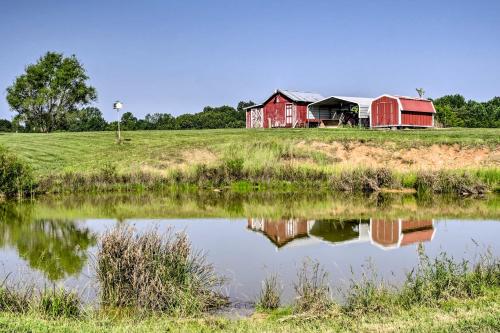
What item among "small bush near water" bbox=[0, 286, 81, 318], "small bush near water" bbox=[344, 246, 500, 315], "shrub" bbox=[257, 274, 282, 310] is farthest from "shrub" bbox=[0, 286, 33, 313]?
"small bush near water" bbox=[344, 246, 500, 315]

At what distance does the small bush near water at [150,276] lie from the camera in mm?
10398

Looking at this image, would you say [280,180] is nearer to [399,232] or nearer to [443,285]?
[399,232]

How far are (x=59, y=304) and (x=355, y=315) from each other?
4.61 metres

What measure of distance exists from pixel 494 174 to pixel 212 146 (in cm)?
1663

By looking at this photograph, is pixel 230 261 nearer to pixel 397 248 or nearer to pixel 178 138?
pixel 397 248

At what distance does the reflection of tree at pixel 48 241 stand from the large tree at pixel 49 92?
177 ft

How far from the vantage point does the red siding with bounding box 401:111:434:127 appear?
1971 inches

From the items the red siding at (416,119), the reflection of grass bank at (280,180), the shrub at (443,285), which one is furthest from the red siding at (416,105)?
the shrub at (443,285)

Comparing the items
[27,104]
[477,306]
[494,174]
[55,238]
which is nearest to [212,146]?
[494,174]

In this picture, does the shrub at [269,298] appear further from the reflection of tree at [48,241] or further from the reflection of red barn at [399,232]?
the reflection of red barn at [399,232]

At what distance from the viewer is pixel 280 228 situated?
20172 millimetres

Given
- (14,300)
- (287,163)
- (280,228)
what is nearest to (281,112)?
(287,163)

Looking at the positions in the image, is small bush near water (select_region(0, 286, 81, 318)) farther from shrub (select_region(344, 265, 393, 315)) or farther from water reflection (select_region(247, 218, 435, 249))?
water reflection (select_region(247, 218, 435, 249))

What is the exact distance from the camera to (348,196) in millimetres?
28625
